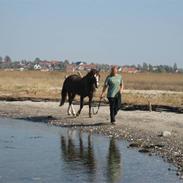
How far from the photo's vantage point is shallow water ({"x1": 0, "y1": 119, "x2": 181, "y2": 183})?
13453mm

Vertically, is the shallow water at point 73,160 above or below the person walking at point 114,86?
below

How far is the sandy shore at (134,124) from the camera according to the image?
1736 cm

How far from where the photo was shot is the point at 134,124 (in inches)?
920

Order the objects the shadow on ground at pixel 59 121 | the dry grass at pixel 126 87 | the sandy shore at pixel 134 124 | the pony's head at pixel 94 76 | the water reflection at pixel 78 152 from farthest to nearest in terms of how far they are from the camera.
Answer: the dry grass at pixel 126 87 → the pony's head at pixel 94 76 → the shadow on ground at pixel 59 121 → the sandy shore at pixel 134 124 → the water reflection at pixel 78 152

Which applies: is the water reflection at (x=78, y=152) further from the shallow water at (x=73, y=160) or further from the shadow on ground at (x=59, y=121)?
the shadow on ground at (x=59, y=121)

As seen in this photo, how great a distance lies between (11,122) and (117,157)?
35.5 ft

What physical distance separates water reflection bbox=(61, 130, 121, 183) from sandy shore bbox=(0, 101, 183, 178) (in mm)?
949

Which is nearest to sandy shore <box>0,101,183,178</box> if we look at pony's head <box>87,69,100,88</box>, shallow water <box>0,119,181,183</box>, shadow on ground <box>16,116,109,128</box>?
shadow on ground <box>16,116,109,128</box>

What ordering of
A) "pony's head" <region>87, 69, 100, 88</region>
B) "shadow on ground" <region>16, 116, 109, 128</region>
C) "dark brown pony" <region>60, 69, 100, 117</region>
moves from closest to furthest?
"shadow on ground" <region>16, 116, 109, 128</region>
"pony's head" <region>87, 69, 100, 88</region>
"dark brown pony" <region>60, 69, 100, 117</region>

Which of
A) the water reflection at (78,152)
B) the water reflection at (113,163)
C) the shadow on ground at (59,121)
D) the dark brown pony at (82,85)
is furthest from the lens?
the dark brown pony at (82,85)

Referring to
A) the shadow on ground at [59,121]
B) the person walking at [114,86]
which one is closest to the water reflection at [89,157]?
the person walking at [114,86]

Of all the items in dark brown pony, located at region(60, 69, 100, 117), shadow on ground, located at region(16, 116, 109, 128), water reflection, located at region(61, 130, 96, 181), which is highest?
dark brown pony, located at region(60, 69, 100, 117)

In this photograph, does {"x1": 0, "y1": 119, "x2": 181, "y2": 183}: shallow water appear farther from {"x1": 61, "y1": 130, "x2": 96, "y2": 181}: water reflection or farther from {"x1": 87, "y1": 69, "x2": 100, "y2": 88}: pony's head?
{"x1": 87, "y1": 69, "x2": 100, "y2": 88}: pony's head

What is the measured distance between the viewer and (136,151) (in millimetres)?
17297
